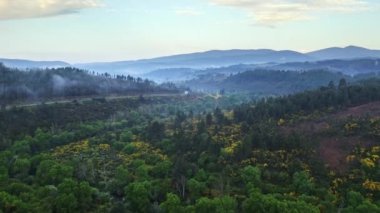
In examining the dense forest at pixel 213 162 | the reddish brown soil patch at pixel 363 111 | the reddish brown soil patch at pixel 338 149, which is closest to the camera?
the dense forest at pixel 213 162

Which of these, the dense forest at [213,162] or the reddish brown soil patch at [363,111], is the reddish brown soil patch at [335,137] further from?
the dense forest at [213,162]

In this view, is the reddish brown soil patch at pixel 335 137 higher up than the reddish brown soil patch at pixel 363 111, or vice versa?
the reddish brown soil patch at pixel 363 111

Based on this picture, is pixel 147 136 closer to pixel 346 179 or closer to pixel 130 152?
pixel 130 152

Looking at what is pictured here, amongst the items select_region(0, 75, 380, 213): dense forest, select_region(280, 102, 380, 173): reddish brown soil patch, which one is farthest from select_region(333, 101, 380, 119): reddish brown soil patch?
select_region(0, 75, 380, 213): dense forest

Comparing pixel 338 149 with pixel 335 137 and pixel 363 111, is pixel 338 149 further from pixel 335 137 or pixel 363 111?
pixel 363 111

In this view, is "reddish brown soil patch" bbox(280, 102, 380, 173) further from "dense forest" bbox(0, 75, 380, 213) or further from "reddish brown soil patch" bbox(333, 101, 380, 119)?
"dense forest" bbox(0, 75, 380, 213)

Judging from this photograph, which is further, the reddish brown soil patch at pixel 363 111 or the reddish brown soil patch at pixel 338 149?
the reddish brown soil patch at pixel 363 111

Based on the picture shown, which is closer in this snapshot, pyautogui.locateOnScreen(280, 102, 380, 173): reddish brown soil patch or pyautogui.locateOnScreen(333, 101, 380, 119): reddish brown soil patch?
pyautogui.locateOnScreen(280, 102, 380, 173): reddish brown soil patch

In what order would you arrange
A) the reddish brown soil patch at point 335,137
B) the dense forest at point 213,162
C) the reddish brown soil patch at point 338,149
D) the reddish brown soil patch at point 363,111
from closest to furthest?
the dense forest at point 213,162 < the reddish brown soil patch at point 338,149 < the reddish brown soil patch at point 335,137 < the reddish brown soil patch at point 363,111

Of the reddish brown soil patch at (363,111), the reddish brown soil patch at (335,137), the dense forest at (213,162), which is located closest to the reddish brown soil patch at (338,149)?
the reddish brown soil patch at (335,137)
